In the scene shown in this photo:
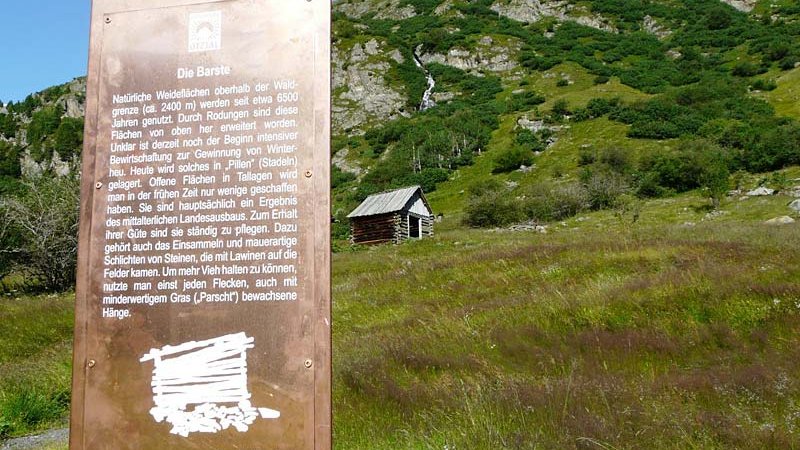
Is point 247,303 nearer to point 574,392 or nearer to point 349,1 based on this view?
point 574,392

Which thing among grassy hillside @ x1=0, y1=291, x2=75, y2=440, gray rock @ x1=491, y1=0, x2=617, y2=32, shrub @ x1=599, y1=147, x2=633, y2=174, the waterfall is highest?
gray rock @ x1=491, y1=0, x2=617, y2=32

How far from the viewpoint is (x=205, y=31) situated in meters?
3.34

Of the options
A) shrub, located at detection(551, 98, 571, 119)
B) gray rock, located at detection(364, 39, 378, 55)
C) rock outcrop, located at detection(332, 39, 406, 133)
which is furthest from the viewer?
gray rock, located at detection(364, 39, 378, 55)

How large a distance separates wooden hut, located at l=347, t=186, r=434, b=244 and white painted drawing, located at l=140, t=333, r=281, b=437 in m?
38.0

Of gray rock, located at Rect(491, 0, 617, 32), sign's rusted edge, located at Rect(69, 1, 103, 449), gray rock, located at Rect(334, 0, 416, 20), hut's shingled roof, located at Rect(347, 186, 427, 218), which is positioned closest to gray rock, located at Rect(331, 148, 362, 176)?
hut's shingled roof, located at Rect(347, 186, 427, 218)

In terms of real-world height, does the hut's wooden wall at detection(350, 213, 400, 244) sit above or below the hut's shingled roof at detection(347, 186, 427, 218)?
below

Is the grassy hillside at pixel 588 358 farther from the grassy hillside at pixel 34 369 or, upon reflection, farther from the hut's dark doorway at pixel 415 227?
the hut's dark doorway at pixel 415 227

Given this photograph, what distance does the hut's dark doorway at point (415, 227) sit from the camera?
42.9 metres

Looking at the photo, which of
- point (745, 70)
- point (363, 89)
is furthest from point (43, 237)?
point (363, 89)

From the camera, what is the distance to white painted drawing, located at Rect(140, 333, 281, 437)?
9.37 feet

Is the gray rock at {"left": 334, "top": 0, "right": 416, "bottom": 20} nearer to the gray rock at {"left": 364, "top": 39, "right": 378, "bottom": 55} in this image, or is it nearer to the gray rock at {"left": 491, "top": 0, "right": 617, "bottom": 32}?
the gray rock at {"left": 491, "top": 0, "right": 617, "bottom": 32}

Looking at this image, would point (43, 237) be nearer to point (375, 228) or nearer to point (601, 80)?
point (375, 228)

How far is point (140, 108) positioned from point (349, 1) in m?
198

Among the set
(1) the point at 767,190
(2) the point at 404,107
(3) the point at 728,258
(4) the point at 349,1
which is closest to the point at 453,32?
(2) the point at 404,107
